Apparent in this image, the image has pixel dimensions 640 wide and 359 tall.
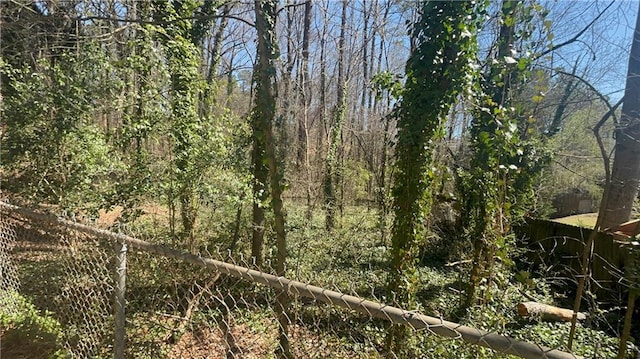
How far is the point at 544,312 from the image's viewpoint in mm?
6023

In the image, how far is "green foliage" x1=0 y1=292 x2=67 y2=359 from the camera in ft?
8.54

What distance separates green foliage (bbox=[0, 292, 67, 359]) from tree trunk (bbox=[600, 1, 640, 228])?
27.1ft

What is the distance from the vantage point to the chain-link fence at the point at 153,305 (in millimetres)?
1438

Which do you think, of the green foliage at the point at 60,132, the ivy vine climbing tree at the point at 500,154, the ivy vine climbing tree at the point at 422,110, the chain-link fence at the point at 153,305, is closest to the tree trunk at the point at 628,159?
the ivy vine climbing tree at the point at 500,154

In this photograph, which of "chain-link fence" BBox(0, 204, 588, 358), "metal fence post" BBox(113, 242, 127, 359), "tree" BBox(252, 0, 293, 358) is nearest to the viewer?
"chain-link fence" BBox(0, 204, 588, 358)

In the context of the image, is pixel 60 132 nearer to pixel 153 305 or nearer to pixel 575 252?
pixel 153 305

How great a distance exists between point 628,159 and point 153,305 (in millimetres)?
9183

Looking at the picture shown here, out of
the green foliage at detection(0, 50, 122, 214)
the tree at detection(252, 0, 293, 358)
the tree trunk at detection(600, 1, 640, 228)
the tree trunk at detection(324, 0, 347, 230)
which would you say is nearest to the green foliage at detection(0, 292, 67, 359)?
the tree at detection(252, 0, 293, 358)

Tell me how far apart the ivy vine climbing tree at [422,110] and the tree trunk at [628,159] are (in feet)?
15.9

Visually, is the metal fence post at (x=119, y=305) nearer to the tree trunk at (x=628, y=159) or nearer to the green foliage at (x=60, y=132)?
the green foliage at (x=60, y=132)

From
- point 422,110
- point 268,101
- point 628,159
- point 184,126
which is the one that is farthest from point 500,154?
point 628,159

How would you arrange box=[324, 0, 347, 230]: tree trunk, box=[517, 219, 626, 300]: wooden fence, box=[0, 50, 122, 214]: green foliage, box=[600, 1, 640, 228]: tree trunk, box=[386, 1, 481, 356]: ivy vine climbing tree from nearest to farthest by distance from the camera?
1. box=[386, 1, 481, 356]: ivy vine climbing tree
2. box=[0, 50, 122, 214]: green foliage
3. box=[517, 219, 626, 300]: wooden fence
4. box=[600, 1, 640, 228]: tree trunk
5. box=[324, 0, 347, 230]: tree trunk

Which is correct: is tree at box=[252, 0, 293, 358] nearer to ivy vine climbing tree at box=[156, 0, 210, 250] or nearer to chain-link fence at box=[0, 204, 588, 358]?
chain-link fence at box=[0, 204, 588, 358]

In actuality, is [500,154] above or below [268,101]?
below
